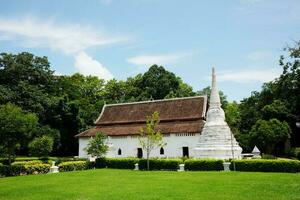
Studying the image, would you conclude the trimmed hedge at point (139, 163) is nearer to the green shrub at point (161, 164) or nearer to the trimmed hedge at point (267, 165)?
the green shrub at point (161, 164)

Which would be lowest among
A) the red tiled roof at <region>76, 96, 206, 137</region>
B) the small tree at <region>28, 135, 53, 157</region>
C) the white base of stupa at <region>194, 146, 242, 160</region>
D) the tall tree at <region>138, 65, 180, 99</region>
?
the white base of stupa at <region>194, 146, 242, 160</region>

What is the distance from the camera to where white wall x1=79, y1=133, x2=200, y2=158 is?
34.3 meters

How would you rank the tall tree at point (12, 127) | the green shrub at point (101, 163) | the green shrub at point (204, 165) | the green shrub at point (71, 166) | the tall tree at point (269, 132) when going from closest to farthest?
the green shrub at point (204, 165), the tall tree at point (12, 127), the green shrub at point (71, 166), the green shrub at point (101, 163), the tall tree at point (269, 132)

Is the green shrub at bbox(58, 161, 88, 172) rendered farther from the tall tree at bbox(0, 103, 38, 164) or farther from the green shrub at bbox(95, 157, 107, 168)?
the tall tree at bbox(0, 103, 38, 164)

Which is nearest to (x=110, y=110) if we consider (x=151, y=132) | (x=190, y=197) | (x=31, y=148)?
(x=31, y=148)

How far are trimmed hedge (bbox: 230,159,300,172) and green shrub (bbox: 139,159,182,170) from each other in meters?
4.22

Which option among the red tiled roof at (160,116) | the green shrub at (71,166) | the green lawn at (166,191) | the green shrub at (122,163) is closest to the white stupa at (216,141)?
the red tiled roof at (160,116)

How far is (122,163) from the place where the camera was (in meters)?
29.0

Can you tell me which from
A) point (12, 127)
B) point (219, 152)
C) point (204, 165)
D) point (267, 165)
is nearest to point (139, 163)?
point (204, 165)

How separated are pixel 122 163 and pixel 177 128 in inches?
338

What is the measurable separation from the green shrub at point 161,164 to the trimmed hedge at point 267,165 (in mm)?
4218

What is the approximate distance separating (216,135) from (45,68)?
28.8m

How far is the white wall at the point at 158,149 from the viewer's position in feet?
113

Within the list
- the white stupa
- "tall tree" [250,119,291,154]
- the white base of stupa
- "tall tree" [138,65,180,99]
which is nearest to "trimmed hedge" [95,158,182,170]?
the white base of stupa
